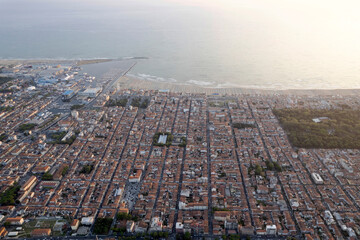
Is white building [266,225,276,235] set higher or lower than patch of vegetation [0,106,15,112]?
lower

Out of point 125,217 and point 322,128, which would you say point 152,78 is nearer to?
point 322,128

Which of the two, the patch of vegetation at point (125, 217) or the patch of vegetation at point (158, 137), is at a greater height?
the patch of vegetation at point (158, 137)

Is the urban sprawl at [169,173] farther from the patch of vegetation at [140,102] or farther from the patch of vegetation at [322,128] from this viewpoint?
the patch of vegetation at [322,128]

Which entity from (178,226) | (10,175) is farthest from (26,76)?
(178,226)

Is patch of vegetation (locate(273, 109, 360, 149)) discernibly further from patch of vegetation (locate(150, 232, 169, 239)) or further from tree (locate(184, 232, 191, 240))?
patch of vegetation (locate(150, 232, 169, 239))

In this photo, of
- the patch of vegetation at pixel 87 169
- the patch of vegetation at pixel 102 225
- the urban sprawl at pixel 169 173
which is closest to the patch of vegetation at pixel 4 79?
the urban sprawl at pixel 169 173

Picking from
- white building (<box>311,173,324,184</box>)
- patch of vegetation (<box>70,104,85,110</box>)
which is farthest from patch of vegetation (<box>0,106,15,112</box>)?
white building (<box>311,173,324,184</box>)

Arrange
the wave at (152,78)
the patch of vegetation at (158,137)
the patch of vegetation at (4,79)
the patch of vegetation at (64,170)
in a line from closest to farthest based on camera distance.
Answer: the patch of vegetation at (64,170), the patch of vegetation at (158,137), the patch of vegetation at (4,79), the wave at (152,78)
